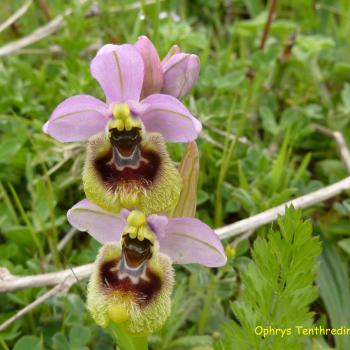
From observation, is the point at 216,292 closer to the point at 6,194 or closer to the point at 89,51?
the point at 6,194

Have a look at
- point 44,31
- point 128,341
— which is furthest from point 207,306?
point 44,31

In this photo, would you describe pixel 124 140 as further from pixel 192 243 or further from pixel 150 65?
pixel 192 243

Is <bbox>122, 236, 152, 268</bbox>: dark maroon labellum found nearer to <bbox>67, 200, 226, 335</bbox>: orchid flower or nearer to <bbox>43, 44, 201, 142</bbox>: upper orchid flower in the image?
<bbox>67, 200, 226, 335</bbox>: orchid flower

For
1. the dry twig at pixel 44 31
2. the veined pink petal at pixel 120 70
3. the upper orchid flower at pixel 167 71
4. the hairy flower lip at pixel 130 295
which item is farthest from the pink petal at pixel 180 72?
the dry twig at pixel 44 31

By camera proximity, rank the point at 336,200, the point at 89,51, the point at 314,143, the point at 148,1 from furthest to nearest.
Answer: the point at 148,1, the point at 89,51, the point at 314,143, the point at 336,200

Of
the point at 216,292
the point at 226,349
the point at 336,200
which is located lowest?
the point at 336,200

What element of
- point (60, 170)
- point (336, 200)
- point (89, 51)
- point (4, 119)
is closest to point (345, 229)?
point (336, 200)

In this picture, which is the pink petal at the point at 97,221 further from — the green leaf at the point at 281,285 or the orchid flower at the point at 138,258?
the green leaf at the point at 281,285
